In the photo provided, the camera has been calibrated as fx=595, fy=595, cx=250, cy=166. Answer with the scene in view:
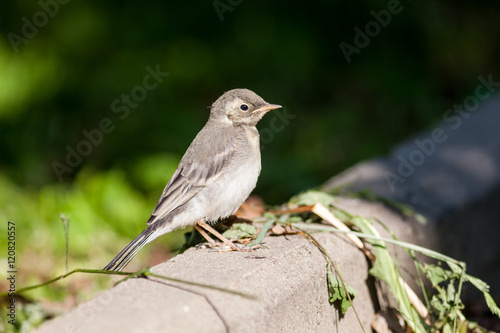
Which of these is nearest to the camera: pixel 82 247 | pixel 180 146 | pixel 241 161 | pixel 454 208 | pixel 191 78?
pixel 241 161

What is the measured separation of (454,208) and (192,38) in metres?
5.31

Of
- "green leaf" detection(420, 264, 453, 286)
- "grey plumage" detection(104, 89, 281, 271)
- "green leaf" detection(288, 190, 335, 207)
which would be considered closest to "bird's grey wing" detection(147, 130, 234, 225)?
"grey plumage" detection(104, 89, 281, 271)

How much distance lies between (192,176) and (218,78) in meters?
4.71

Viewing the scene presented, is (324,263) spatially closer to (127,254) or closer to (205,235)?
(205,235)

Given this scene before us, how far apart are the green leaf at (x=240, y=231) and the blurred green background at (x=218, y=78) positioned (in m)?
2.67

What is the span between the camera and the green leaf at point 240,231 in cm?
387

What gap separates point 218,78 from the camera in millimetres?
8531

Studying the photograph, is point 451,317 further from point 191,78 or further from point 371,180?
point 191,78

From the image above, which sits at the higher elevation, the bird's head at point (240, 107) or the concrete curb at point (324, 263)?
the bird's head at point (240, 107)

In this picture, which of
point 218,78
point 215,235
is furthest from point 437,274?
point 218,78

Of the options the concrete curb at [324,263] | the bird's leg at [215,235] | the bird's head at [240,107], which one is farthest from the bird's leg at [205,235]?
the bird's head at [240,107]

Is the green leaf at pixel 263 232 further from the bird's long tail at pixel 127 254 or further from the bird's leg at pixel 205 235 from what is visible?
the bird's long tail at pixel 127 254

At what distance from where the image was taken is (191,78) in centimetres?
856

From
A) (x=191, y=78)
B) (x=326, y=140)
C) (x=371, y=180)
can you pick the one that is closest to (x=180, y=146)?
(x=191, y=78)
